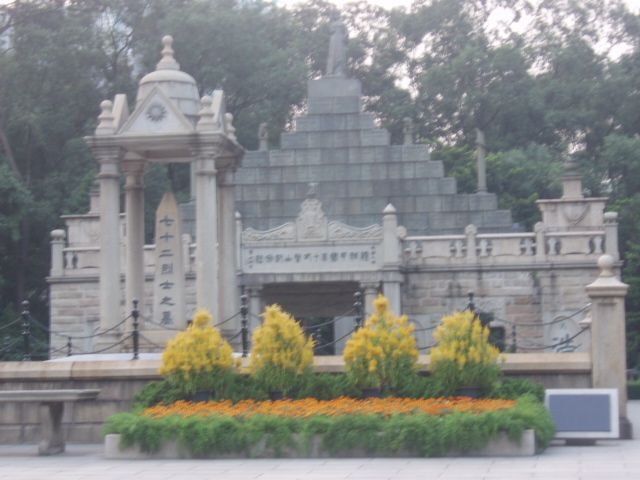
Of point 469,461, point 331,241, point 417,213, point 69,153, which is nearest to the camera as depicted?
point 469,461

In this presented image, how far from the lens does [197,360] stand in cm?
1588

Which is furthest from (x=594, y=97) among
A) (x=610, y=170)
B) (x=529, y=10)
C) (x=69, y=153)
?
(x=69, y=153)

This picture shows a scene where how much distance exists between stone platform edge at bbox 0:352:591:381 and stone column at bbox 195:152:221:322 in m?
2.24

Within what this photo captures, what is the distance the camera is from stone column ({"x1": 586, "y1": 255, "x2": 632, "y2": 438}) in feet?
52.7

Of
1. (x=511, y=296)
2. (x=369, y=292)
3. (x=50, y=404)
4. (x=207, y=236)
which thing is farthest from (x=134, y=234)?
(x=511, y=296)

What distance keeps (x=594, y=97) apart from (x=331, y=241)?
21285mm

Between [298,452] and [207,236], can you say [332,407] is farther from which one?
[207,236]

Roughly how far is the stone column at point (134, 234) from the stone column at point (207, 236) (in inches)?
60.1

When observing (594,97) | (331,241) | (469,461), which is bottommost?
(469,461)

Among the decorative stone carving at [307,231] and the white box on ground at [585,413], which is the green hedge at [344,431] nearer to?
the white box on ground at [585,413]

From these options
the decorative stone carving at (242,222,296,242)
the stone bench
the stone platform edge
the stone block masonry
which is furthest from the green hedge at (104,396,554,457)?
the stone block masonry

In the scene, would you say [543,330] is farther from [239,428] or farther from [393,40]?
[393,40]

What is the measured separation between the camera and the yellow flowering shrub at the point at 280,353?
1593cm

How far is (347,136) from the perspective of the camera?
35.2m
